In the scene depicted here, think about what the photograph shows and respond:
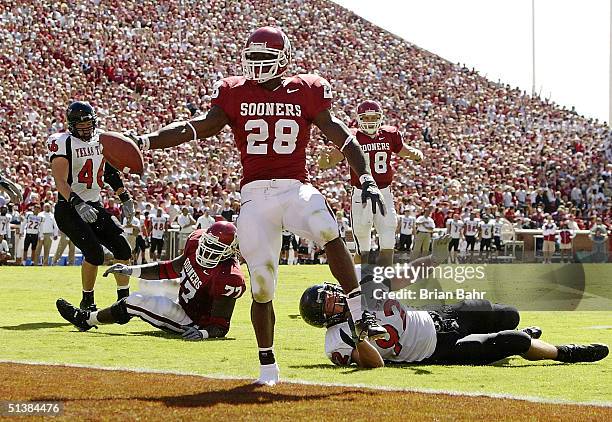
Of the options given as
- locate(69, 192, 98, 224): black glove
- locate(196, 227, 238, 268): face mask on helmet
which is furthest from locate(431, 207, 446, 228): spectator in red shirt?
locate(196, 227, 238, 268): face mask on helmet

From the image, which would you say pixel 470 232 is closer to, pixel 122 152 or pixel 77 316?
pixel 77 316

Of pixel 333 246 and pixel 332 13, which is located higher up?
pixel 332 13

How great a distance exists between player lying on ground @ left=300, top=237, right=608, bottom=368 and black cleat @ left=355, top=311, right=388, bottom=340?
30cm

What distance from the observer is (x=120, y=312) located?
8656mm

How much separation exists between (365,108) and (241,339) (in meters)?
4.20

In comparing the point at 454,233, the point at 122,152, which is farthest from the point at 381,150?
the point at 454,233

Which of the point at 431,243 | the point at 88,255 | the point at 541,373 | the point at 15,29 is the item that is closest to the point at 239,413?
the point at 541,373

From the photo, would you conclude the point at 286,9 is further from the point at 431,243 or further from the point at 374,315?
the point at 374,315

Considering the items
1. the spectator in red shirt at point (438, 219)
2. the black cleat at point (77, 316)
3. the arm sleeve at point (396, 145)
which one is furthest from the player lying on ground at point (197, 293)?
the spectator in red shirt at point (438, 219)

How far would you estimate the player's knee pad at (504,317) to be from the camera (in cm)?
729

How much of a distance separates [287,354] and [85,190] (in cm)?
323

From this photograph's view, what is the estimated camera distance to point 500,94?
151ft

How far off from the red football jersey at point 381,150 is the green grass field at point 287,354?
1818 mm

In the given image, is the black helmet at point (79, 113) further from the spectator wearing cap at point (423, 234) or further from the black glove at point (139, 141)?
the spectator wearing cap at point (423, 234)
